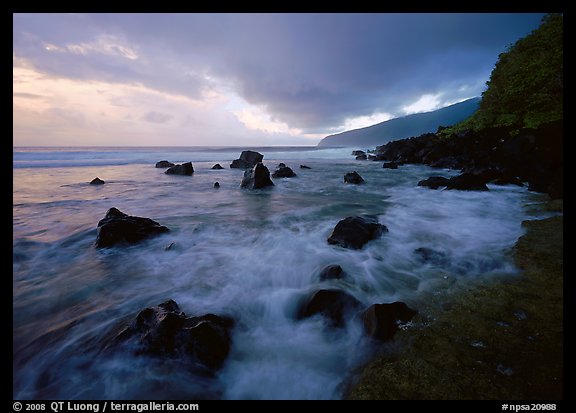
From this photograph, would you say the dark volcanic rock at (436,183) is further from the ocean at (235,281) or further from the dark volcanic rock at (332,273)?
the dark volcanic rock at (332,273)

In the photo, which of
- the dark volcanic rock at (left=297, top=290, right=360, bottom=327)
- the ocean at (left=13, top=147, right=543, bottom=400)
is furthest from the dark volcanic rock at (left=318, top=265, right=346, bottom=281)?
the dark volcanic rock at (left=297, top=290, right=360, bottom=327)

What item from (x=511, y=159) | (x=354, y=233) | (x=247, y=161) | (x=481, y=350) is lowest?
(x=481, y=350)

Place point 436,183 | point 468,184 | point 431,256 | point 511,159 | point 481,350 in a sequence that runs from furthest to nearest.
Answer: point 511,159 → point 436,183 → point 468,184 → point 431,256 → point 481,350

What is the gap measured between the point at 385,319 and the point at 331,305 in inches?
31.4

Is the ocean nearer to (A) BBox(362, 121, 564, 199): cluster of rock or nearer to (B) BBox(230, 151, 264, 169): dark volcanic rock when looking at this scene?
(A) BBox(362, 121, 564, 199): cluster of rock

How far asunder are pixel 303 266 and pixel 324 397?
2.76 meters

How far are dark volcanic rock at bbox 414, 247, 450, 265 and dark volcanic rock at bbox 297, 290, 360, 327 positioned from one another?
7.62 ft

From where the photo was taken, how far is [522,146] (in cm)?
1348

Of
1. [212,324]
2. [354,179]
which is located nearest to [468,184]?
[354,179]

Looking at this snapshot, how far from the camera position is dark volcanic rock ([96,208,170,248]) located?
611cm

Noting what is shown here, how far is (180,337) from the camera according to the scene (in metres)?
2.97

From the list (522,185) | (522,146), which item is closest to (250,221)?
(522,185)

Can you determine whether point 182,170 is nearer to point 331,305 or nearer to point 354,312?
point 331,305
